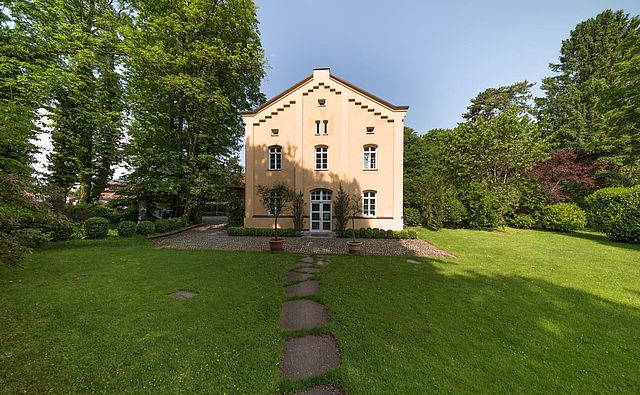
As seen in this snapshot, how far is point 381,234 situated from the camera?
15180mm

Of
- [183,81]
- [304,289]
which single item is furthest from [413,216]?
[183,81]

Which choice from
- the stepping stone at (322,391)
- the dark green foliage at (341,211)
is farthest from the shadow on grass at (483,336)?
the dark green foliage at (341,211)

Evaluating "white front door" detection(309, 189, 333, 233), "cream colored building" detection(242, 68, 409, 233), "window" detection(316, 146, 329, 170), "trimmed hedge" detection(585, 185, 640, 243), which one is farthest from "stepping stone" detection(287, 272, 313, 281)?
"trimmed hedge" detection(585, 185, 640, 243)

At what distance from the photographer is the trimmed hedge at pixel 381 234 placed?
1501 cm

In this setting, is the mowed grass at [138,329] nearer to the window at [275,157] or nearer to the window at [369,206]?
the window at [369,206]

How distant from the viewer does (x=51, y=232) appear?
10.7 metres

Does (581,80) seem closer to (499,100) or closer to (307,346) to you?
(499,100)

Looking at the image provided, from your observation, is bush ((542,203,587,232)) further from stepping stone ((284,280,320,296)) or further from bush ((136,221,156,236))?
bush ((136,221,156,236))

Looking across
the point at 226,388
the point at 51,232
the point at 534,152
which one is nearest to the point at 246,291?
the point at 226,388

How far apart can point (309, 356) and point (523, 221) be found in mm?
23784

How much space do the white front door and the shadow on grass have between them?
9.78m

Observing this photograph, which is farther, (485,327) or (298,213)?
(298,213)

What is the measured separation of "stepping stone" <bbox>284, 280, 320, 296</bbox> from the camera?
6.24 m

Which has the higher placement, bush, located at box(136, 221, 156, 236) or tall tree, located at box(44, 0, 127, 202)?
tall tree, located at box(44, 0, 127, 202)
